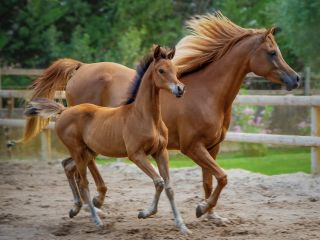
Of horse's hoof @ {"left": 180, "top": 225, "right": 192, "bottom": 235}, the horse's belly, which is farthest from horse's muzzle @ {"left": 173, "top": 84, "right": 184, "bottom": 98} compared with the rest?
horse's hoof @ {"left": 180, "top": 225, "right": 192, "bottom": 235}

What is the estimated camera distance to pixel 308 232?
5.96 m

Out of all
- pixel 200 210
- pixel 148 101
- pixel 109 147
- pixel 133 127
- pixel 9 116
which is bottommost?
pixel 200 210

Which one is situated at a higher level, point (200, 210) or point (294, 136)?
point (294, 136)

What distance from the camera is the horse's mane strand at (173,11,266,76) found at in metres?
7.12

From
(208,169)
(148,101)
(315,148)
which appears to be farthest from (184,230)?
(315,148)

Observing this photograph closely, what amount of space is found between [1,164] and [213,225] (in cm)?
586

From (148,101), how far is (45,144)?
20.3 feet

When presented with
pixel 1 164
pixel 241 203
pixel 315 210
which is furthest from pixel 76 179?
pixel 1 164

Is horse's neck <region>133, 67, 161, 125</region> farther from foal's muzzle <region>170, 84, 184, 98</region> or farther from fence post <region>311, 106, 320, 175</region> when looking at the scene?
fence post <region>311, 106, 320, 175</region>

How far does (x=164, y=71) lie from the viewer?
6.05 meters

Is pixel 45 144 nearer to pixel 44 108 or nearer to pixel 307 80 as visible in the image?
pixel 44 108

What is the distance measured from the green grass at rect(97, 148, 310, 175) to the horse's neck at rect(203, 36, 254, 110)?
347 centimetres

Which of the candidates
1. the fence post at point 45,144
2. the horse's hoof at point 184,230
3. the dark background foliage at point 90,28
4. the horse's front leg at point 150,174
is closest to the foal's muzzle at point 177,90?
the horse's front leg at point 150,174

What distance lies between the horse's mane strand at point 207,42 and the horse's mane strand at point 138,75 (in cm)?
79
